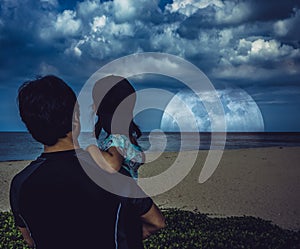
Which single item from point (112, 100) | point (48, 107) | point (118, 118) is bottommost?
point (118, 118)

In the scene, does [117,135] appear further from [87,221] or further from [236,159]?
[236,159]

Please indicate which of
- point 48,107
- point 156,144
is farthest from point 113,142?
point 156,144

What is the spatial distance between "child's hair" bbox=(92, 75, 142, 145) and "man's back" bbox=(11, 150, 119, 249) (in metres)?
0.65

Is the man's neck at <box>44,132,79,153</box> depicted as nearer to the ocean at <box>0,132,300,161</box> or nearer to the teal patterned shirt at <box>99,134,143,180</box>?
the teal patterned shirt at <box>99,134,143,180</box>

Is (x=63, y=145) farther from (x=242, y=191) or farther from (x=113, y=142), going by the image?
(x=242, y=191)

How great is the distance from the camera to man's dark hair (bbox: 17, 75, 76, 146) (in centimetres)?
186

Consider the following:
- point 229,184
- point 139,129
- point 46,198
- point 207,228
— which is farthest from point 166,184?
point 46,198

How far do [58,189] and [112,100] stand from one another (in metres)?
0.86

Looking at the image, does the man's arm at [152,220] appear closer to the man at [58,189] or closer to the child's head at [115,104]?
the man at [58,189]

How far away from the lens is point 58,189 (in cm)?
178

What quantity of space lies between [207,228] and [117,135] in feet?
16.0

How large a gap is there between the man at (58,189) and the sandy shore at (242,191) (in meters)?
7.16

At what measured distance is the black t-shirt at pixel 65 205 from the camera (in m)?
1.78

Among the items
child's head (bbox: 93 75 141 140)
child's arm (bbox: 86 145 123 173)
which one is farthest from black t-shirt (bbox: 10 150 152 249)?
child's head (bbox: 93 75 141 140)
